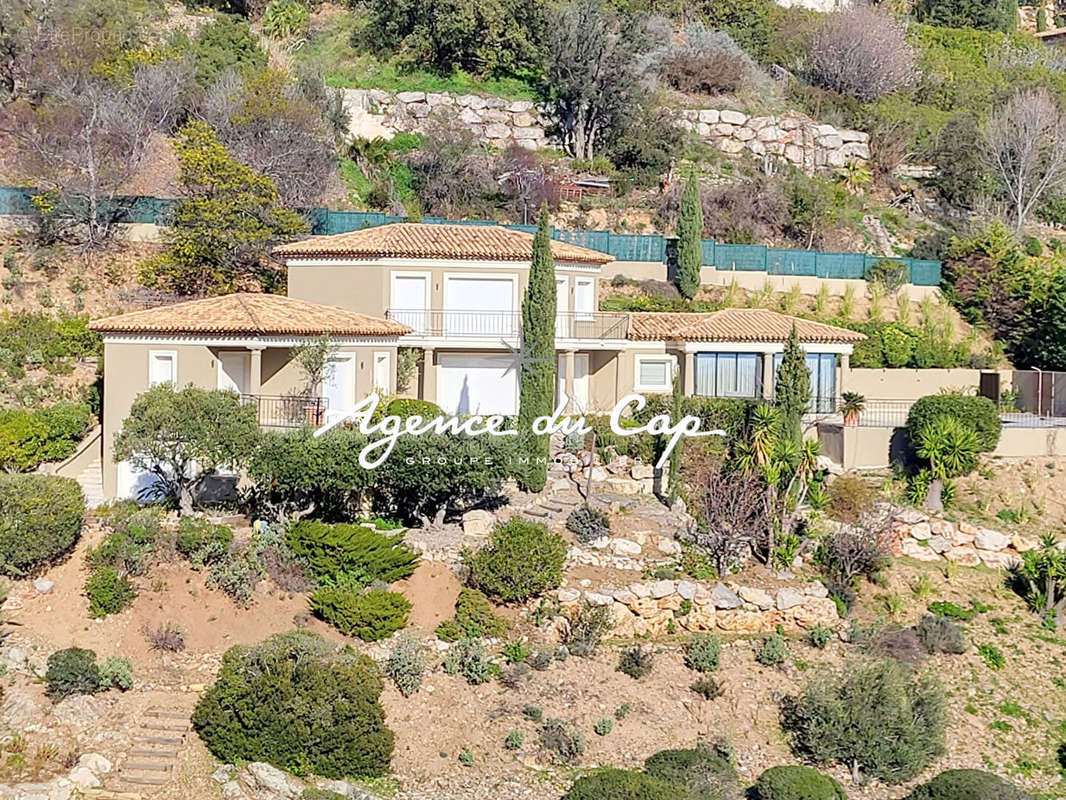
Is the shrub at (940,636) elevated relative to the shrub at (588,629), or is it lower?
lower

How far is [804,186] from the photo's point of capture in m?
58.5

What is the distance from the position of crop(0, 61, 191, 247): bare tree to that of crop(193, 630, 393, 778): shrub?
82.8ft

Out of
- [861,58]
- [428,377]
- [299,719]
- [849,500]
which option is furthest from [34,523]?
[861,58]

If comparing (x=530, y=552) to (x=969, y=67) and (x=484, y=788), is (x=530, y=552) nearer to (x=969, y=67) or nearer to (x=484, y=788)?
(x=484, y=788)

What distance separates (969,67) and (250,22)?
142 feet

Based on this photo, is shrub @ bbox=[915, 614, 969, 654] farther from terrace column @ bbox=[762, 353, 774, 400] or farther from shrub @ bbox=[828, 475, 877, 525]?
terrace column @ bbox=[762, 353, 774, 400]

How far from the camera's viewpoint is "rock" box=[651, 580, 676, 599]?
28.2 metres

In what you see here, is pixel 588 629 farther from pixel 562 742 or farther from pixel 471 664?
pixel 562 742

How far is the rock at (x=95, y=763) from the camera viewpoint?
22.6 m

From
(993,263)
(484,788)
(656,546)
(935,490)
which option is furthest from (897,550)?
(993,263)

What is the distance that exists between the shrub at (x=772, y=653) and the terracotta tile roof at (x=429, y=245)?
570 inches

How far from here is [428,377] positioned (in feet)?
122

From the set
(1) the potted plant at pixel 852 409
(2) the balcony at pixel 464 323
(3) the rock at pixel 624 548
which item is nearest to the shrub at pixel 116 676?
(3) the rock at pixel 624 548

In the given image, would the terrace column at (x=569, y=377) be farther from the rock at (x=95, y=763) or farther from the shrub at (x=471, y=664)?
the rock at (x=95, y=763)
